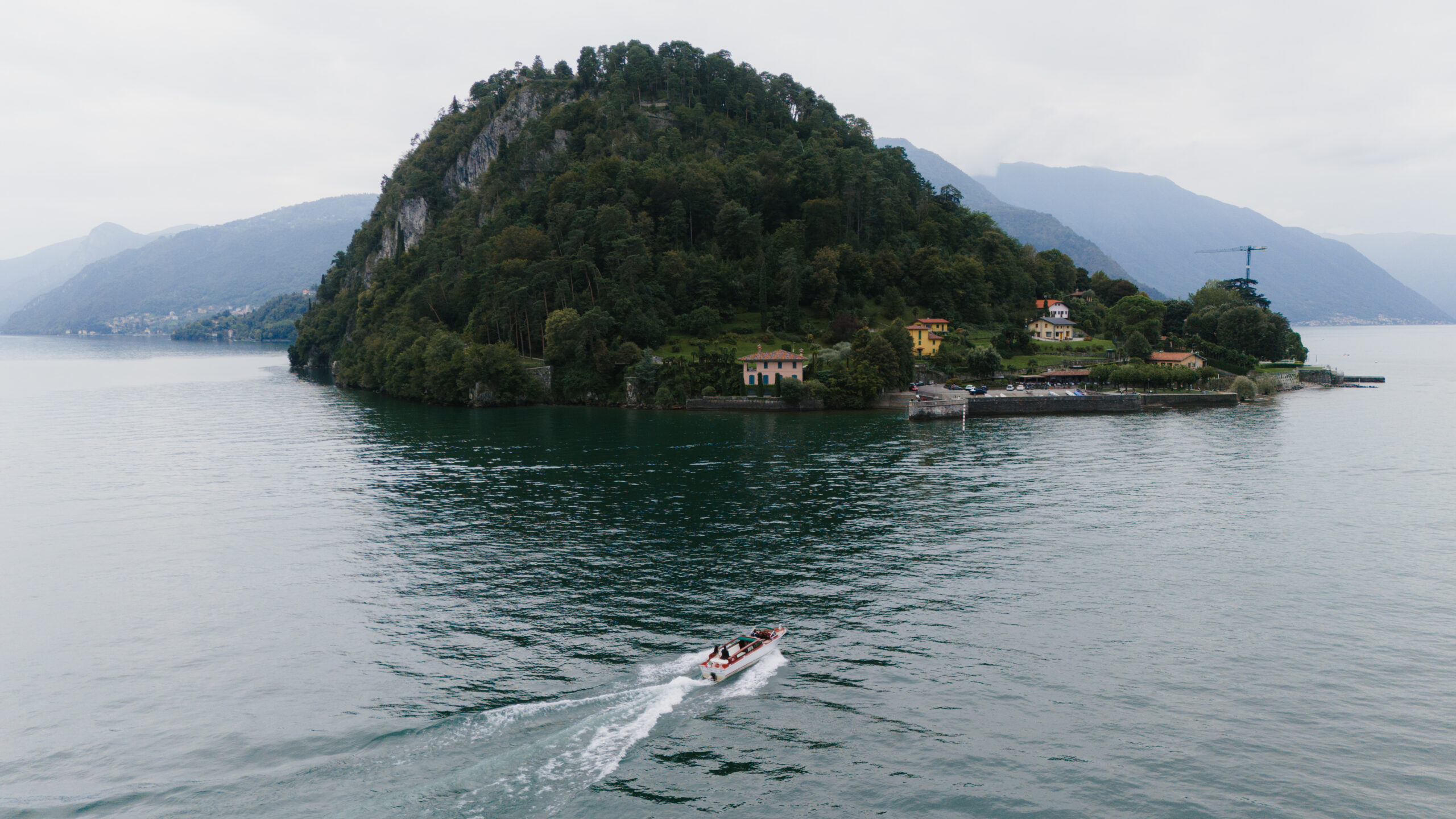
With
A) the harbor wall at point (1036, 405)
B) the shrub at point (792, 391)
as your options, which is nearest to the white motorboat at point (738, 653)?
the harbor wall at point (1036, 405)

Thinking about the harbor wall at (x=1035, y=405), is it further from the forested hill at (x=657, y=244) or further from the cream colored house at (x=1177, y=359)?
the forested hill at (x=657, y=244)

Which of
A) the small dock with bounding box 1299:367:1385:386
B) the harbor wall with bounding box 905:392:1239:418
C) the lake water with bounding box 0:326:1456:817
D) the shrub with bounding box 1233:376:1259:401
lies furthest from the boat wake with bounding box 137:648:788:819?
the small dock with bounding box 1299:367:1385:386

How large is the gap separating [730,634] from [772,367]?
8783cm

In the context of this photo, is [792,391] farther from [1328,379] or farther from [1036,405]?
[1328,379]

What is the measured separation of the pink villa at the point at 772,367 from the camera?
121 meters

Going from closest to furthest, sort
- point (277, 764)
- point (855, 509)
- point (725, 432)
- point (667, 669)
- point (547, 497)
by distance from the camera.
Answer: point (277, 764) → point (667, 669) → point (855, 509) → point (547, 497) → point (725, 432)

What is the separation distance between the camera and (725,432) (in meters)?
97.4

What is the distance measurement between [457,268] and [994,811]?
155358 mm

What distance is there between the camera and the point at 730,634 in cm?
3603

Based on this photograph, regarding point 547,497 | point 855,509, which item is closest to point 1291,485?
point 855,509

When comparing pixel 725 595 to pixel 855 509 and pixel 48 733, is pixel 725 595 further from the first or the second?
pixel 48 733

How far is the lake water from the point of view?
84.5ft

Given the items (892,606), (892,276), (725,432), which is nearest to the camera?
(892,606)

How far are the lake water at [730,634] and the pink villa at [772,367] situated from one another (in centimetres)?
4568
